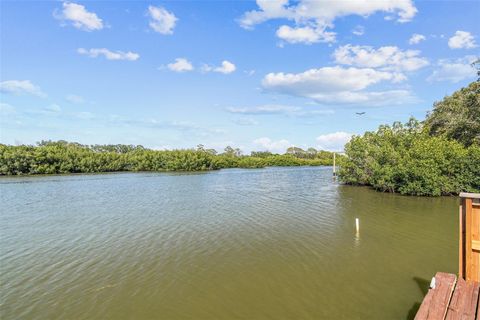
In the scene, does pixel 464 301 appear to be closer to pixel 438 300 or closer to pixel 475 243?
pixel 438 300

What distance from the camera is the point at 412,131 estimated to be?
31281 millimetres

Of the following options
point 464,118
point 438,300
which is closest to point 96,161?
point 464,118

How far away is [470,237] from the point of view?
536 centimetres

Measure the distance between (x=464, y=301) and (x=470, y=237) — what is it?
4.01ft

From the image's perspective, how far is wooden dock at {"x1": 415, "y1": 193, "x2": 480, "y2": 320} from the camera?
466 cm

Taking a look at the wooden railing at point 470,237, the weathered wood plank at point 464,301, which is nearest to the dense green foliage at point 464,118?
the wooden railing at point 470,237

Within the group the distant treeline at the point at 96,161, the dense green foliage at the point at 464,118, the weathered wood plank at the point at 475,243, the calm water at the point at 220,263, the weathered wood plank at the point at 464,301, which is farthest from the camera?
the distant treeline at the point at 96,161

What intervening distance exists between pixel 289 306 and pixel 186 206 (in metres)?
14.2

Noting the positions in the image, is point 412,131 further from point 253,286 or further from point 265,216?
point 253,286

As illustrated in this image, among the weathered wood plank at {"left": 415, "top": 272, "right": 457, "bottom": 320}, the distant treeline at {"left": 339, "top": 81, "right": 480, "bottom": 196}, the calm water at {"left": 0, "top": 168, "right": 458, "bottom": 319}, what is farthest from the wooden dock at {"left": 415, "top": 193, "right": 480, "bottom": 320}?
the distant treeline at {"left": 339, "top": 81, "right": 480, "bottom": 196}

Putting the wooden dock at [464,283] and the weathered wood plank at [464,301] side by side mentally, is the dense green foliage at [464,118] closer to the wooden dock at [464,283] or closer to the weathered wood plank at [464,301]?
the wooden dock at [464,283]

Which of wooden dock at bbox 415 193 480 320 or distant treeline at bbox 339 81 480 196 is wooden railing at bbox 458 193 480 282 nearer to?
wooden dock at bbox 415 193 480 320

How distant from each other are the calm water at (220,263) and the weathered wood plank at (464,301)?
1.39 metres

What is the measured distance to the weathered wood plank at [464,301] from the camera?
4527 mm
